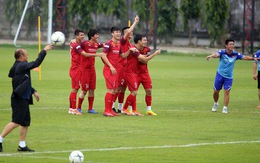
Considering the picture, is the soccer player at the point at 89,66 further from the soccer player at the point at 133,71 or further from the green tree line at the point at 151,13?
the green tree line at the point at 151,13

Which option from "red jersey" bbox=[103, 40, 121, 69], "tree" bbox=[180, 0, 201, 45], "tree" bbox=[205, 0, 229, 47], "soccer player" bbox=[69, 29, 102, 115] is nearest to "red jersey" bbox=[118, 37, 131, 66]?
"red jersey" bbox=[103, 40, 121, 69]

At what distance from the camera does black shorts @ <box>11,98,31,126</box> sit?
14.3 m

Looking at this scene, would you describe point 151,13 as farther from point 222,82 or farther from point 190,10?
point 222,82

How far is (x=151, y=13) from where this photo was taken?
62.0 m

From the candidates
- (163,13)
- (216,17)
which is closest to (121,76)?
(216,17)

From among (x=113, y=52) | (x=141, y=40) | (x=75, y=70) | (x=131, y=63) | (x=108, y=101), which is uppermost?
(x=141, y=40)

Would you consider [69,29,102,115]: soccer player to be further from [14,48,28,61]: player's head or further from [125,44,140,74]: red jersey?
[14,48,28,61]: player's head

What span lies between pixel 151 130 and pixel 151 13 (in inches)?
1769

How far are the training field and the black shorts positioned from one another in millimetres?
586

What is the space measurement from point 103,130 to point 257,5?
1762 inches

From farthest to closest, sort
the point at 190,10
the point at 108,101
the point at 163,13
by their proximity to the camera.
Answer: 1. the point at 163,13
2. the point at 190,10
3. the point at 108,101

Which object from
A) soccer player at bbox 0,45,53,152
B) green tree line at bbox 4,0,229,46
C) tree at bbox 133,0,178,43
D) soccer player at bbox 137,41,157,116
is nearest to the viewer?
soccer player at bbox 0,45,53,152

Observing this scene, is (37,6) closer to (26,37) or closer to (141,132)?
(26,37)

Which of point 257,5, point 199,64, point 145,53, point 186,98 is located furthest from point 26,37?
point 145,53
